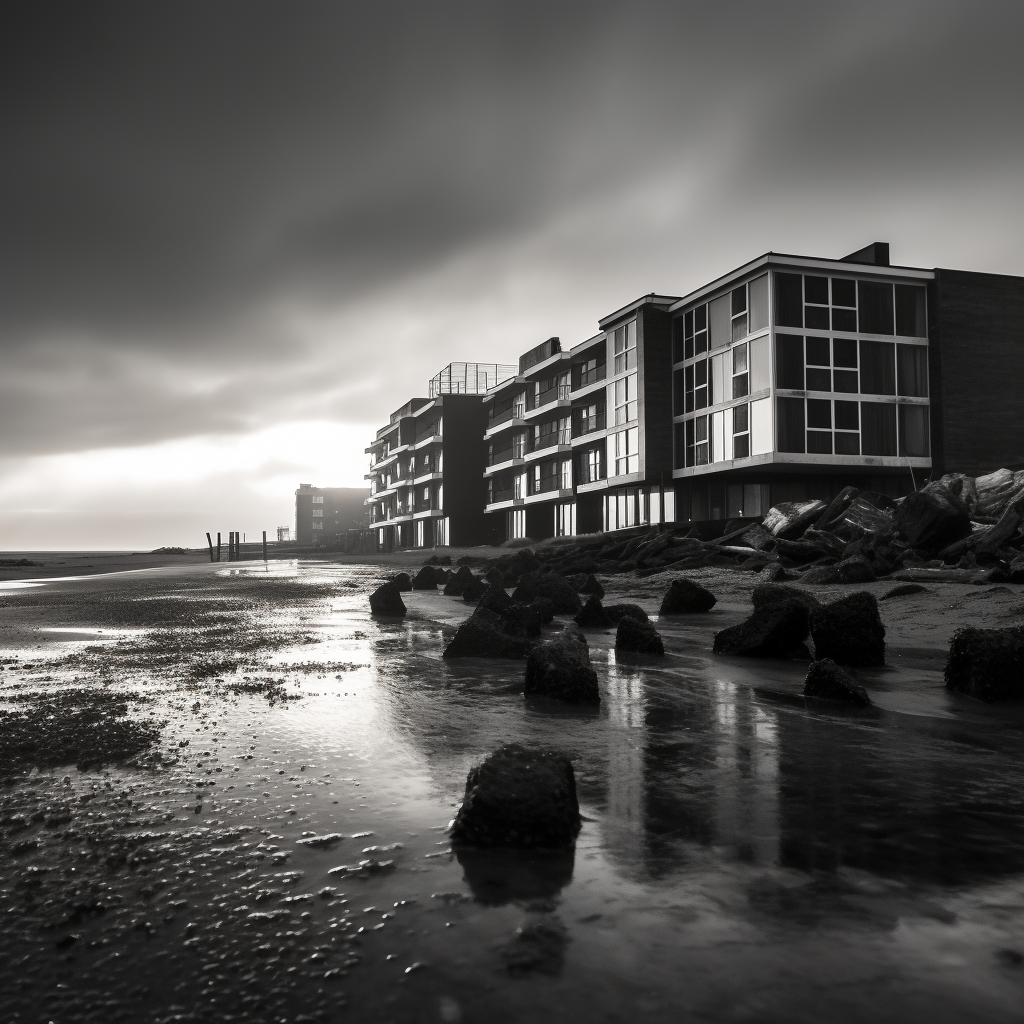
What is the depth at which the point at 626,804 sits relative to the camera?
278cm

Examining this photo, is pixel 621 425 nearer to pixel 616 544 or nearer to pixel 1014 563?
pixel 616 544

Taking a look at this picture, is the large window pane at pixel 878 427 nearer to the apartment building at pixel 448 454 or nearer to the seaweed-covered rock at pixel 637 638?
the seaweed-covered rock at pixel 637 638

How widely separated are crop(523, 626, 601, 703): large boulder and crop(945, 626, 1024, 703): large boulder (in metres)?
2.22

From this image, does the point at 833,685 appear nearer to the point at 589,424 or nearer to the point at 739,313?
the point at 739,313

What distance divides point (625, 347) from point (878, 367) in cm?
1108

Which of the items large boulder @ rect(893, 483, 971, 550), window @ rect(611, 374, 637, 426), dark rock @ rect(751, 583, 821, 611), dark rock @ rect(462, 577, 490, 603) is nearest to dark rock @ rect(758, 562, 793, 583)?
large boulder @ rect(893, 483, 971, 550)

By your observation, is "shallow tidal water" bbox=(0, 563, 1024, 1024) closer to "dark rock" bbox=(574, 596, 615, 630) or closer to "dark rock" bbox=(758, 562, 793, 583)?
"dark rock" bbox=(574, 596, 615, 630)

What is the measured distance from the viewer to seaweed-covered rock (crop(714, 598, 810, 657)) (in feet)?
21.1

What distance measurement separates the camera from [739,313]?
106 ft

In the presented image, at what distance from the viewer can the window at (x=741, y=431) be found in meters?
31.4

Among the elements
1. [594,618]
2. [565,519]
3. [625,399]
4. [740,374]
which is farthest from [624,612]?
[565,519]

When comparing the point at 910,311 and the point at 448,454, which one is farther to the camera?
the point at 448,454

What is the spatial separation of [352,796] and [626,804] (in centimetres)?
92

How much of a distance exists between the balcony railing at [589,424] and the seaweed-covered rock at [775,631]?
3642 centimetres
